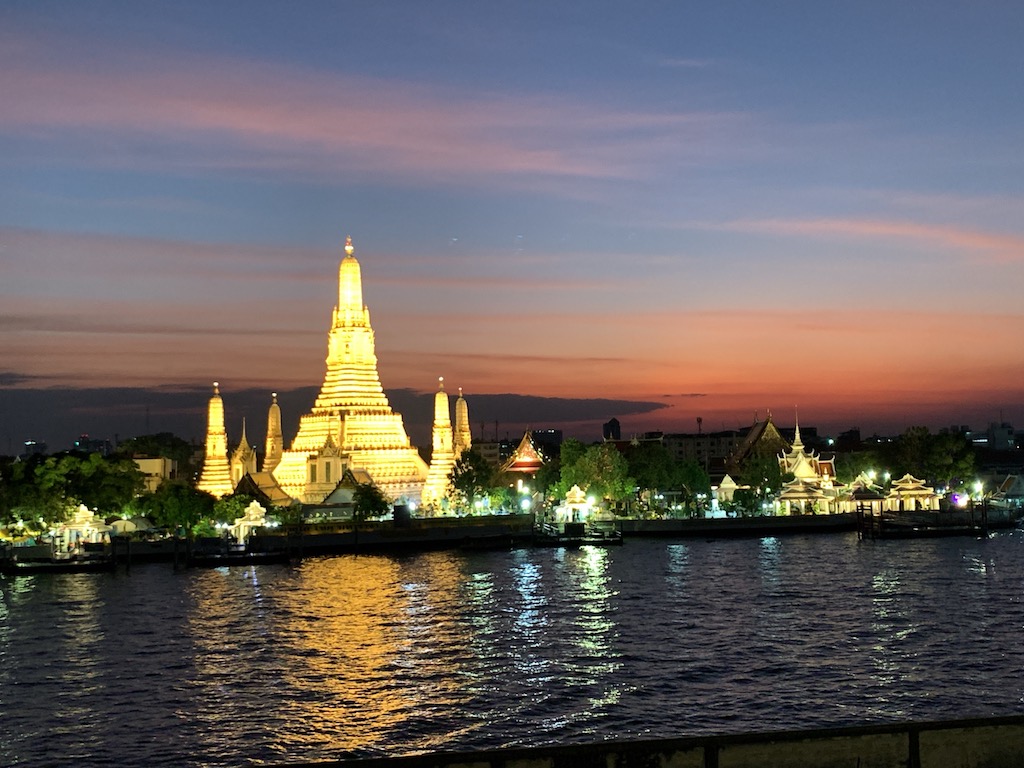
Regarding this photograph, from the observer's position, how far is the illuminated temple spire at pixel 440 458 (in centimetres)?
10475

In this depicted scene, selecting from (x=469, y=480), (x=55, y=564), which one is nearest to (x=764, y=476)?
(x=469, y=480)

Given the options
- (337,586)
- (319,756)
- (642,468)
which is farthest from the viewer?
(642,468)

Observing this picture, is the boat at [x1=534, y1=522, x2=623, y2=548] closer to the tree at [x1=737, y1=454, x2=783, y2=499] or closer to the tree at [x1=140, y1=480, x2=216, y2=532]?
the tree at [x1=140, y1=480, x2=216, y2=532]

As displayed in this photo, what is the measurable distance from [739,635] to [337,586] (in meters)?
23.2

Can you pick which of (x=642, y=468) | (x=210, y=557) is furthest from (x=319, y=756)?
(x=642, y=468)

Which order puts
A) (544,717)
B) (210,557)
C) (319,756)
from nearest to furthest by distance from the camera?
1. (319,756)
2. (544,717)
3. (210,557)

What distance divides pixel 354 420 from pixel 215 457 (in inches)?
501

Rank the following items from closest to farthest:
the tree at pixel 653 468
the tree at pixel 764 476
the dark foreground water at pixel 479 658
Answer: the dark foreground water at pixel 479 658
the tree at pixel 764 476
the tree at pixel 653 468

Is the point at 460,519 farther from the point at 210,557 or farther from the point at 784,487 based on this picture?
the point at 784,487

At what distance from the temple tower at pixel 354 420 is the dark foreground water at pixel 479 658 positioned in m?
40.8

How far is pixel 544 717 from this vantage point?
28125 mm

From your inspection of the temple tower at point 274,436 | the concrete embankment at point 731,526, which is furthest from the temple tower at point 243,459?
the concrete embankment at point 731,526

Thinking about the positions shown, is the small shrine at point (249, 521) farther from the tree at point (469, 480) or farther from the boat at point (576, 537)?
the boat at point (576, 537)

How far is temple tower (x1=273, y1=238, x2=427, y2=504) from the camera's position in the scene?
105 meters
